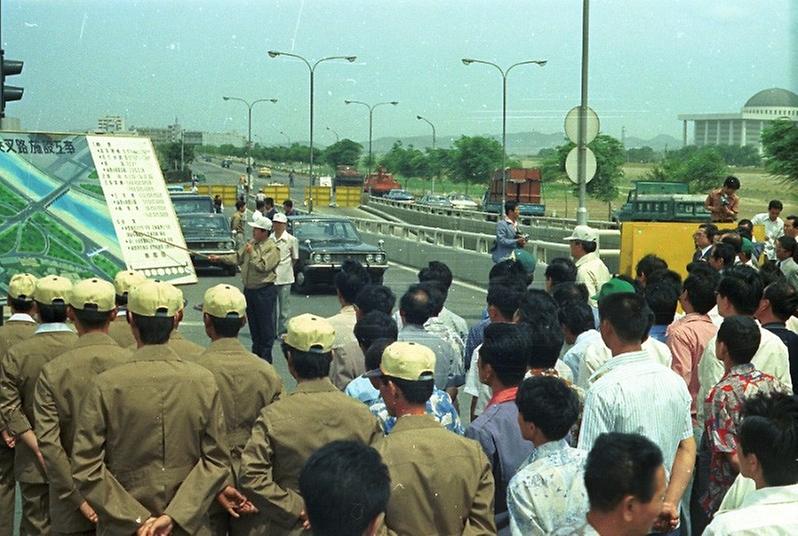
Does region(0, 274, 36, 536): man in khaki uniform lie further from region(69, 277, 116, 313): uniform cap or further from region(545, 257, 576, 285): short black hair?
region(545, 257, 576, 285): short black hair

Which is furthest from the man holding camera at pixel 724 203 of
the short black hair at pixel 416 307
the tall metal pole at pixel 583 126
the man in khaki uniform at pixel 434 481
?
the man in khaki uniform at pixel 434 481

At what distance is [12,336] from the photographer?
657cm

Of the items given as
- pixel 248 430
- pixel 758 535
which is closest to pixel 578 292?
pixel 248 430

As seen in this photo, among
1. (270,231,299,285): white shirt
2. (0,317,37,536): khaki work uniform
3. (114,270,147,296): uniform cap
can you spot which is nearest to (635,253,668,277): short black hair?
(114,270,147,296): uniform cap

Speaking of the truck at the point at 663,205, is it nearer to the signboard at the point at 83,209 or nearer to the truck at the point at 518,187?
the truck at the point at 518,187

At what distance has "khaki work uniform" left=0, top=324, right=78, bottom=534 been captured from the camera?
595 cm

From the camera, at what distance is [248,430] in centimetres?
555

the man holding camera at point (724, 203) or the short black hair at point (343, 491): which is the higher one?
the man holding camera at point (724, 203)

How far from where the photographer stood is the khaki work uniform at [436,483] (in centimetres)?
424

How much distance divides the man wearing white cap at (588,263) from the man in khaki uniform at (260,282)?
3.98m

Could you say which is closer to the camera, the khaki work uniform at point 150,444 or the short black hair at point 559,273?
the khaki work uniform at point 150,444

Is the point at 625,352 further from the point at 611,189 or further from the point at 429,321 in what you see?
the point at 611,189

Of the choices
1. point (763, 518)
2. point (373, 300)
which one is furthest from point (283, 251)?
point (763, 518)

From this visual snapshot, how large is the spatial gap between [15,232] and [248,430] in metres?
6.47
